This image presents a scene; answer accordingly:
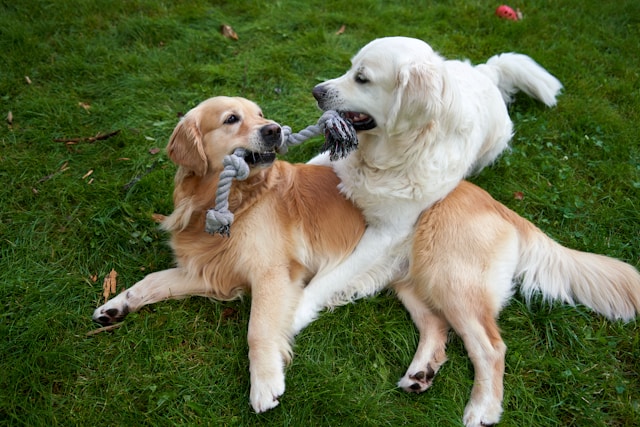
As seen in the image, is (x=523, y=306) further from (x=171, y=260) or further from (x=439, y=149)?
(x=171, y=260)

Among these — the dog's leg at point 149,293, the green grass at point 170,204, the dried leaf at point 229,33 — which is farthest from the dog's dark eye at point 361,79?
the dried leaf at point 229,33

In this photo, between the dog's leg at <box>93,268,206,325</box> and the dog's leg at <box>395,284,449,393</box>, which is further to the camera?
the dog's leg at <box>93,268,206,325</box>

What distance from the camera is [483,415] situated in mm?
2371

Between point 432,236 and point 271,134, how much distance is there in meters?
1.19

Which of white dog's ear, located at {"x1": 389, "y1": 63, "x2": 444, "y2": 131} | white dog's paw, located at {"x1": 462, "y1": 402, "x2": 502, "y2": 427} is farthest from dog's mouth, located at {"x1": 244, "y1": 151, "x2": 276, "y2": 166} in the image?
white dog's paw, located at {"x1": 462, "y1": 402, "x2": 502, "y2": 427}

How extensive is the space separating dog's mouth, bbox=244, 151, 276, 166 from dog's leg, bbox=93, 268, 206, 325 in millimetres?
847

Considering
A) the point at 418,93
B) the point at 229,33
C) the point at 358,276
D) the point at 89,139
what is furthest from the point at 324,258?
the point at 229,33

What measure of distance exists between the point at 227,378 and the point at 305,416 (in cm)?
49

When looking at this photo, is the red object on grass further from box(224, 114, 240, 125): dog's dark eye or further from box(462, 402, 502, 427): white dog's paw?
box(462, 402, 502, 427): white dog's paw

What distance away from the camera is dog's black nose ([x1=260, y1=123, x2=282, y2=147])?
8.82 feet

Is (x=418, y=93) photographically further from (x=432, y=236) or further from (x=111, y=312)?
(x=111, y=312)

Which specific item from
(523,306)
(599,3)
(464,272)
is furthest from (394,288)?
(599,3)

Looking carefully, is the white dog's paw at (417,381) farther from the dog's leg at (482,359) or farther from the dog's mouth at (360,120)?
the dog's mouth at (360,120)

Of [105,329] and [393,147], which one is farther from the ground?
[393,147]
